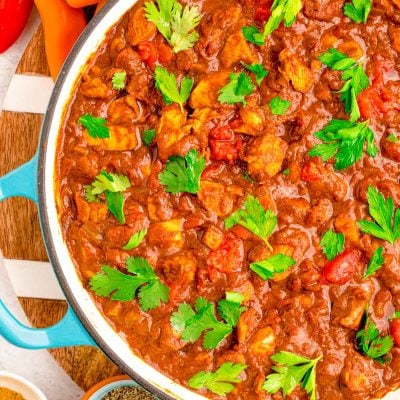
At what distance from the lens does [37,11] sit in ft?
19.3

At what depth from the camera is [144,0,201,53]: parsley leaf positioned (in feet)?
16.3

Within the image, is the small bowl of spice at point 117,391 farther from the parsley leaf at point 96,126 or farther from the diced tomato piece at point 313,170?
the diced tomato piece at point 313,170

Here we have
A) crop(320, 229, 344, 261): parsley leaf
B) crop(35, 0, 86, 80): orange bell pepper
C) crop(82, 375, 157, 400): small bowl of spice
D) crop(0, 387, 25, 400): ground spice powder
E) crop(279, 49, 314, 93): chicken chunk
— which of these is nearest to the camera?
crop(279, 49, 314, 93): chicken chunk

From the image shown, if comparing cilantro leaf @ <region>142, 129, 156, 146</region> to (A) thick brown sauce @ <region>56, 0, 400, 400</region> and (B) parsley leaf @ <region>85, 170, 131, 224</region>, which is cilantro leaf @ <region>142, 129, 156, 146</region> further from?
(B) parsley leaf @ <region>85, 170, 131, 224</region>

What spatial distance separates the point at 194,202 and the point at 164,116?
55 centimetres

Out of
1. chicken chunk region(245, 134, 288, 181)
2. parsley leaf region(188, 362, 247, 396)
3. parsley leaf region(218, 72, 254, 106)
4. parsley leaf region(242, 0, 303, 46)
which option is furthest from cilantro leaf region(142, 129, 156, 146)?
parsley leaf region(188, 362, 247, 396)

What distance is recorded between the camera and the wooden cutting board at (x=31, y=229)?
5793 mm

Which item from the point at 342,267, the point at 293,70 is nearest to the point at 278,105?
the point at 293,70

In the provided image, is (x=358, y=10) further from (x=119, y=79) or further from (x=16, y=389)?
(x=16, y=389)

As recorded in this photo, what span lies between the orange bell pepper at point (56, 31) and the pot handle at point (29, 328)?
810mm

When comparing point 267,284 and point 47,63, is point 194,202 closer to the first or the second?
point 267,284

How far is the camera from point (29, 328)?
5.02m

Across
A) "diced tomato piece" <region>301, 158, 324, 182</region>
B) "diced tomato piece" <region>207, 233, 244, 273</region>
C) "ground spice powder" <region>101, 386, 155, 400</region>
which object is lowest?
"ground spice powder" <region>101, 386, 155, 400</region>

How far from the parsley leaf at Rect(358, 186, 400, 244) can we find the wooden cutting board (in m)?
2.16
